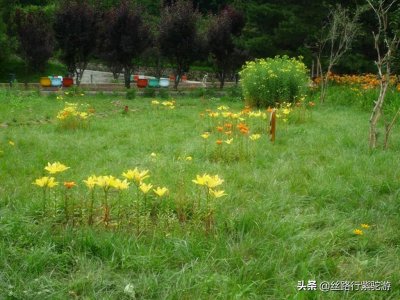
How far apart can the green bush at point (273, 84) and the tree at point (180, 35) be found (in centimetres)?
663

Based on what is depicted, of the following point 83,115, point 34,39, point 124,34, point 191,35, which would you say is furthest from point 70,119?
point 34,39

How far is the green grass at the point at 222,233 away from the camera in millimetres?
2287

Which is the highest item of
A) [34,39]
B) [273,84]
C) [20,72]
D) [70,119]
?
[34,39]

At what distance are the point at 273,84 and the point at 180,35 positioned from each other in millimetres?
7595

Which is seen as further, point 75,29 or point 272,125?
point 75,29

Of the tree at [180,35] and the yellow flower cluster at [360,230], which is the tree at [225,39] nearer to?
the tree at [180,35]

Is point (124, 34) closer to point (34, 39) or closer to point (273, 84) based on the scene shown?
point (34, 39)

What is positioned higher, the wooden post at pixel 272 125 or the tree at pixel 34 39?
the tree at pixel 34 39

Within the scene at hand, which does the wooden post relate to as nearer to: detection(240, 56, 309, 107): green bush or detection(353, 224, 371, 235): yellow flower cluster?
detection(353, 224, 371, 235): yellow flower cluster

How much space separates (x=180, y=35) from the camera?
18.0 m

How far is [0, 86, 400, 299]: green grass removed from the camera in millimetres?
2287

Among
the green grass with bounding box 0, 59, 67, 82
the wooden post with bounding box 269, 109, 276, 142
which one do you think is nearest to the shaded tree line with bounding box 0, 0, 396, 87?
the green grass with bounding box 0, 59, 67, 82

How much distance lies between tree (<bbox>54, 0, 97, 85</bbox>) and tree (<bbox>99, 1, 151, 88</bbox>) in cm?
56

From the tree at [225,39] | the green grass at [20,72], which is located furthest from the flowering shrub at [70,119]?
the green grass at [20,72]
